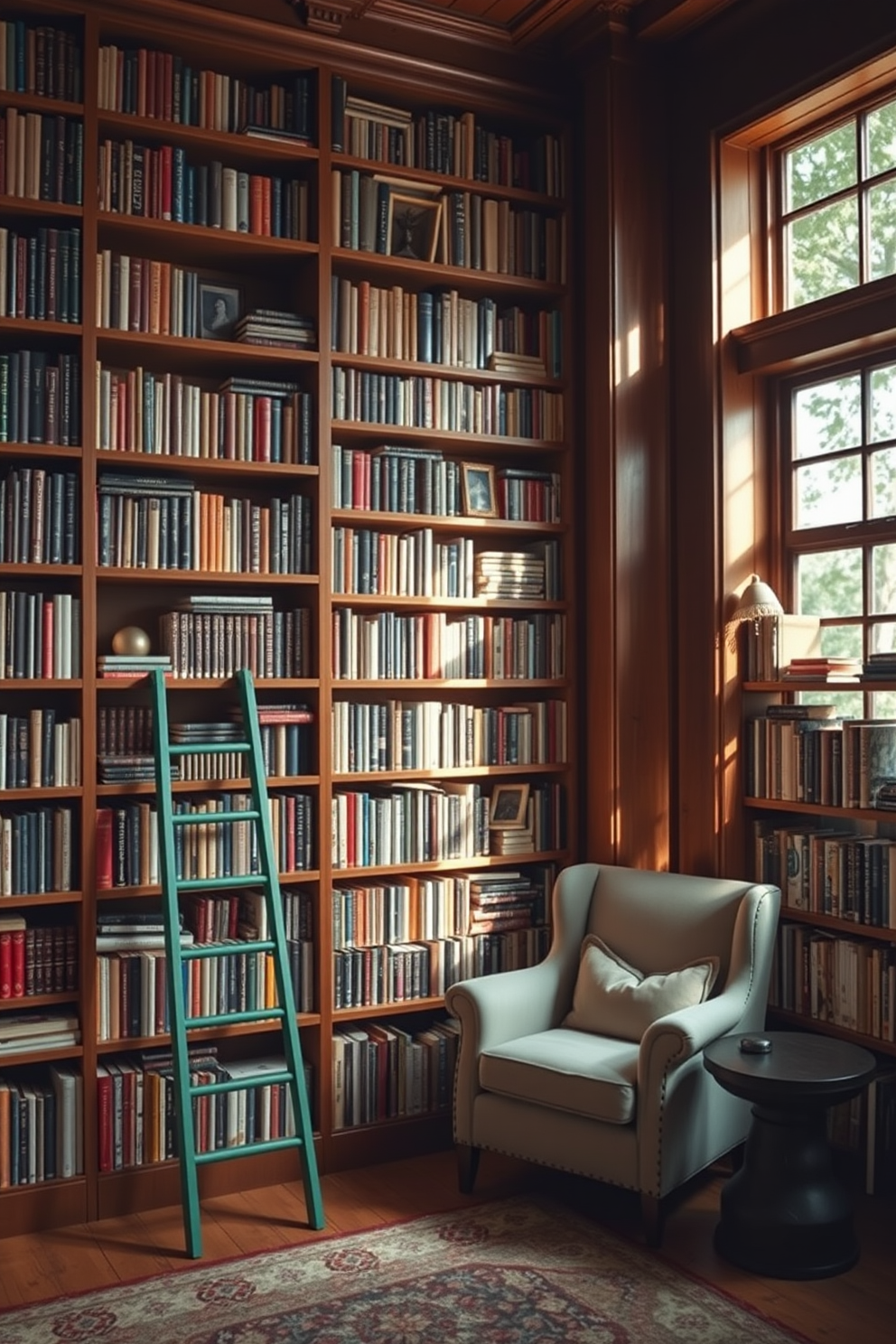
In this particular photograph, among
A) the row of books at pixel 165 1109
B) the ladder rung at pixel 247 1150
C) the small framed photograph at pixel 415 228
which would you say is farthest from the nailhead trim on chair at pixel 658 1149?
the small framed photograph at pixel 415 228

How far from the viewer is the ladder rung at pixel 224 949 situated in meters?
3.77

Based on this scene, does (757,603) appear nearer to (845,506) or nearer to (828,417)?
(845,506)

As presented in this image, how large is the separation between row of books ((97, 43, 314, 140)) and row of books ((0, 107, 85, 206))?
15 cm

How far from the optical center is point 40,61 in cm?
379

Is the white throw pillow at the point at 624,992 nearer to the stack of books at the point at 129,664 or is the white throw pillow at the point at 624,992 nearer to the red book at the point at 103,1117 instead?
the red book at the point at 103,1117

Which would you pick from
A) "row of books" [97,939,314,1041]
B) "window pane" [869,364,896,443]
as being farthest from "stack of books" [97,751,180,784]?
"window pane" [869,364,896,443]

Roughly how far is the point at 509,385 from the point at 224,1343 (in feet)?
10.2

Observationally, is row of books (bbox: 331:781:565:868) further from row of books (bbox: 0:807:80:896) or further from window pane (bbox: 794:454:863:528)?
window pane (bbox: 794:454:863:528)

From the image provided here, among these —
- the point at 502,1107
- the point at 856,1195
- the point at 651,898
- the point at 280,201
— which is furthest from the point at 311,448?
the point at 856,1195

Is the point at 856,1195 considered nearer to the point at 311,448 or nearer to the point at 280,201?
the point at 311,448

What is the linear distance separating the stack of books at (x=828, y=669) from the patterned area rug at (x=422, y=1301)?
5.71 feet

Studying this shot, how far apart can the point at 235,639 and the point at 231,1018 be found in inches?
45.1

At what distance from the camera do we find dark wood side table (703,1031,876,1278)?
3.29 metres

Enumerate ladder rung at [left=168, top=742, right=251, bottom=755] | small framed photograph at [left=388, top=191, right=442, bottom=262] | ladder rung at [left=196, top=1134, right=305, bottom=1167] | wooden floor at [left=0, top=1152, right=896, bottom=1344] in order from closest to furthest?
wooden floor at [left=0, top=1152, right=896, bottom=1344]
ladder rung at [left=196, top=1134, right=305, bottom=1167]
ladder rung at [left=168, top=742, right=251, bottom=755]
small framed photograph at [left=388, top=191, right=442, bottom=262]
